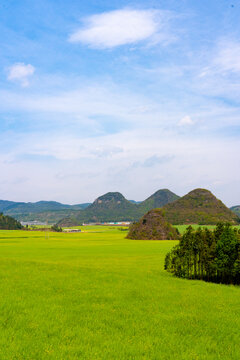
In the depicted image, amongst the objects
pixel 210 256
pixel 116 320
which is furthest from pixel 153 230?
pixel 116 320

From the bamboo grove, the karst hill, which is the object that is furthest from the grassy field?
the karst hill

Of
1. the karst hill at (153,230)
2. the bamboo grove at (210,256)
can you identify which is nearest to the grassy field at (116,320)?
the bamboo grove at (210,256)

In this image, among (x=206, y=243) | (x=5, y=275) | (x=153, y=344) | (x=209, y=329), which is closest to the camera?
(x=153, y=344)

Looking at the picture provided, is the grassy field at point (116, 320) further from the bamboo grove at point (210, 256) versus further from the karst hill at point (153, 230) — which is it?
the karst hill at point (153, 230)

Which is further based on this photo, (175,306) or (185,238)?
(185,238)

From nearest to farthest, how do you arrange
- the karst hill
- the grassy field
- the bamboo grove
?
the grassy field < the bamboo grove < the karst hill

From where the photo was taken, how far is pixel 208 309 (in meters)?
16.9

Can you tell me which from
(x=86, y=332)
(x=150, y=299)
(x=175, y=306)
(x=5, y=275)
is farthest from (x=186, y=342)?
(x=5, y=275)

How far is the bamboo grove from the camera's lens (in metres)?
26.8

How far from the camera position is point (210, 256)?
1102 inches

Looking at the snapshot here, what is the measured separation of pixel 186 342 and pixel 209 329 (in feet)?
6.96

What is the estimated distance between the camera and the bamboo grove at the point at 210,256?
26.8 m

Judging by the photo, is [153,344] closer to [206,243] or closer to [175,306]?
[175,306]

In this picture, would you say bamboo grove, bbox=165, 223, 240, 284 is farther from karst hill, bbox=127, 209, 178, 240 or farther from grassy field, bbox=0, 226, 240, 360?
karst hill, bbox=127, 209, 178, 240
